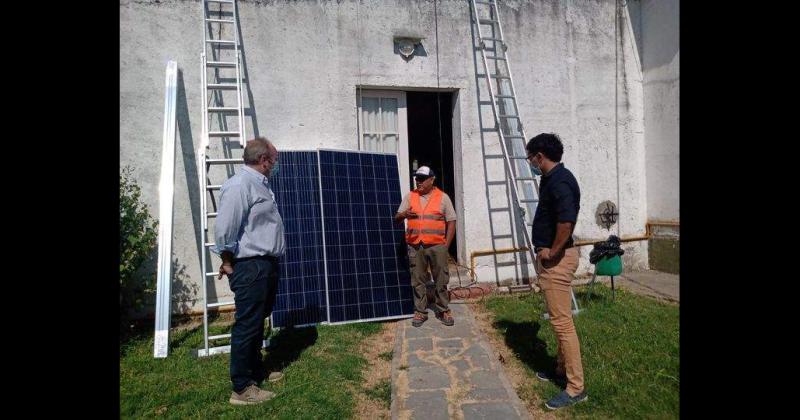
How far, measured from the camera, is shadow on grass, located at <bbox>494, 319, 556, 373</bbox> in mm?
3863

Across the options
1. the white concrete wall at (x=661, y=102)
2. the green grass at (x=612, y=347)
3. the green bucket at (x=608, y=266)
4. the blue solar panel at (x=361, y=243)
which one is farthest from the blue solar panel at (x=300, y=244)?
the white concrete wall at (x=661, y=102)

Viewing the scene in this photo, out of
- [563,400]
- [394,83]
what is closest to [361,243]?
[394,83]

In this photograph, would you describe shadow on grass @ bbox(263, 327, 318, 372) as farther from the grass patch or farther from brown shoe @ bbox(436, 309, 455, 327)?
brown shoe @ bbox(436, 309, 455, 327)

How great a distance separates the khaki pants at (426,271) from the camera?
4.80 m

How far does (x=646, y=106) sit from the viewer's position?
685 centimetres

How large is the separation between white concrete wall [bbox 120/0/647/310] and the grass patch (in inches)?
116

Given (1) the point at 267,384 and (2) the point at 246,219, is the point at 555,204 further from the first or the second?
(1) the point at 267,384

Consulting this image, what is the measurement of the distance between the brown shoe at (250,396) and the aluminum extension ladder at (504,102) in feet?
13.6

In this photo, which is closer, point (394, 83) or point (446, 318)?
point (446, 318)

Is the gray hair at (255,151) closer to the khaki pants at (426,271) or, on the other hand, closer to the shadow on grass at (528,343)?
the khaki pants at (426,271)

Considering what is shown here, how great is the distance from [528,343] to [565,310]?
1.32 meters

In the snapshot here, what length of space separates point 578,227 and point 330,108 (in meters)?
4.21

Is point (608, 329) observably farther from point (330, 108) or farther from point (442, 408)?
point (330, 108)

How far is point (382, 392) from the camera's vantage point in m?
3.51
